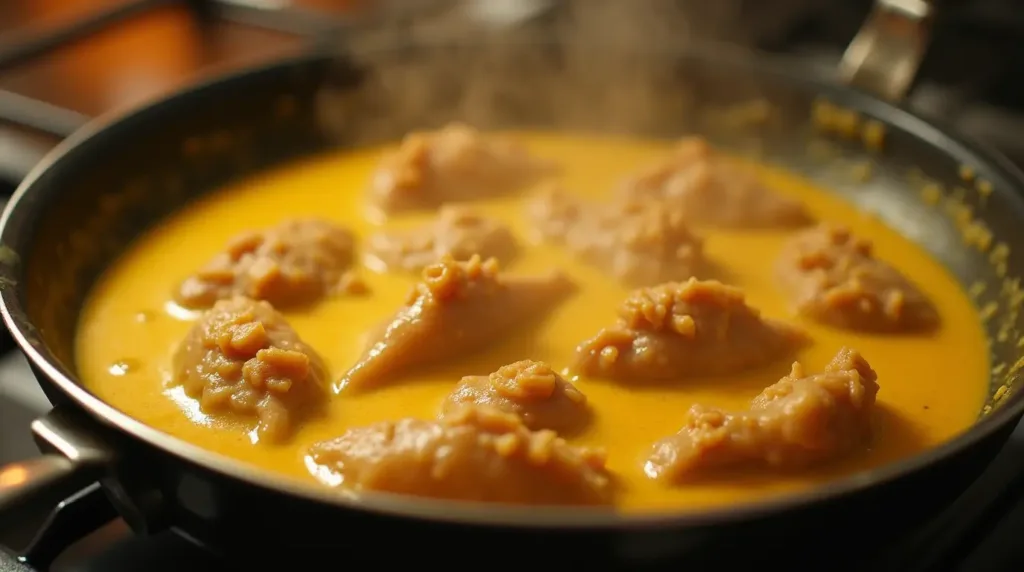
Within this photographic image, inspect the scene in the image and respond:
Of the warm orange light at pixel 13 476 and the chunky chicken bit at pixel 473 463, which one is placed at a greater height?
the chunky chicken bit at pixel 473 463

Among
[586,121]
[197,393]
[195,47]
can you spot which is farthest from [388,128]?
[197,393]

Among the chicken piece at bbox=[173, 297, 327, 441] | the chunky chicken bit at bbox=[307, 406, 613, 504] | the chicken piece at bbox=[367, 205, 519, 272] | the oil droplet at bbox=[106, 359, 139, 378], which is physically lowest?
the oil droplet at bbox=[106, 359, 139, 378]

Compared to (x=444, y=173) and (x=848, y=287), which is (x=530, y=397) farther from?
(x=444, y=173)

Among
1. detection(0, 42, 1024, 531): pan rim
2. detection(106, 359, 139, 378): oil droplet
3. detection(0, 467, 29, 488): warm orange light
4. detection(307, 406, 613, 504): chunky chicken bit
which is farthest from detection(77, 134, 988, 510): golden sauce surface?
detection(0, 467, 29, 488): warm orange light

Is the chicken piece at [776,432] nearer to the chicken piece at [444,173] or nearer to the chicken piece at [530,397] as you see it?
the chicken piece at [530,397]

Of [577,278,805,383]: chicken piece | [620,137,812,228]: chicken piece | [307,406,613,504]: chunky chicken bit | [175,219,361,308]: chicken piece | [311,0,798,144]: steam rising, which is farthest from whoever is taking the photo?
[311,0,798,144]: steam rising

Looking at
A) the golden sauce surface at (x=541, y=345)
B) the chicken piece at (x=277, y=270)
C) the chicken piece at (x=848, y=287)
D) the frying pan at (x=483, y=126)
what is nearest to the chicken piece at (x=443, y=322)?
the golden sauce surface at (x=541, y=345)

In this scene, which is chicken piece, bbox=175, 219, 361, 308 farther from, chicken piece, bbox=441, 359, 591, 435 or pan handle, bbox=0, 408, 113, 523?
pan handle, bbox=0, 408, 113, 523
